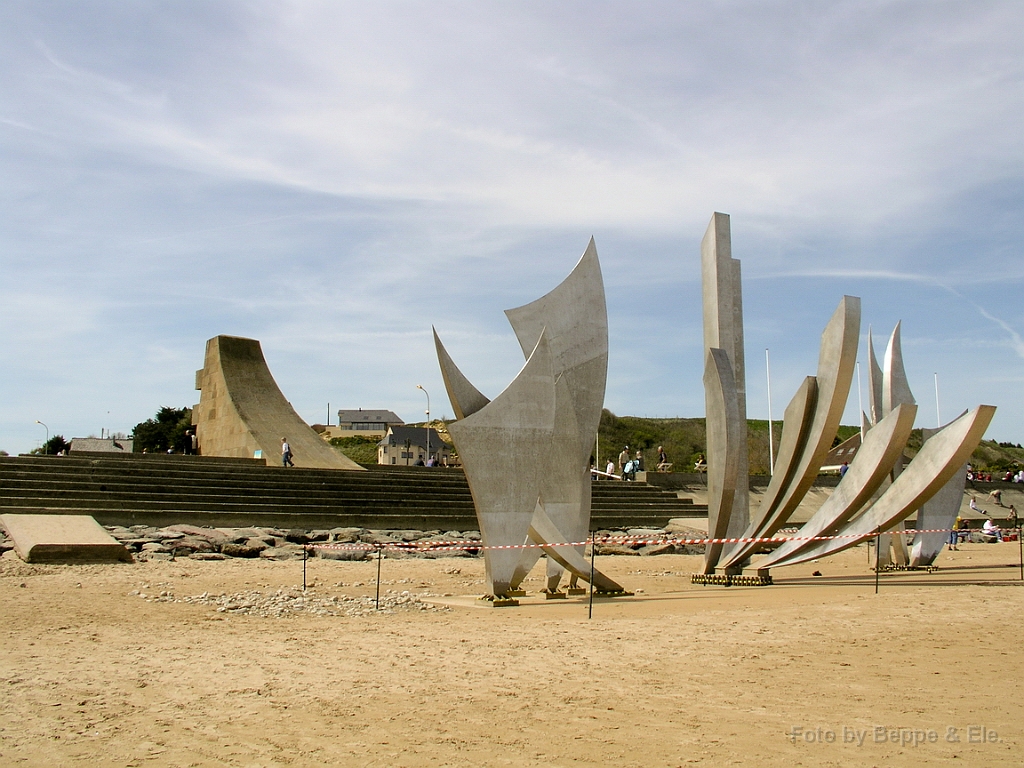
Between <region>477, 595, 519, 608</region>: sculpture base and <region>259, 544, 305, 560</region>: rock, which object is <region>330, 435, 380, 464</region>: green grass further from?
<region>477, 595, 519, 608</region>: sculpture base

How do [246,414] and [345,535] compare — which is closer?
[345,535]

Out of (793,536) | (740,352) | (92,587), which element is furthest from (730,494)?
(92,587)

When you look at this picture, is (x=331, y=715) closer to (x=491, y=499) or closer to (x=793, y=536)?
(x=491, y=499)

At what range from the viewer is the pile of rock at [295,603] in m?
8.84

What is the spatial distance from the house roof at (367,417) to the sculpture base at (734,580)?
70762 millimetres

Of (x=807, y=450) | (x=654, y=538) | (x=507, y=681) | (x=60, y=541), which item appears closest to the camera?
(x=507, y=681)

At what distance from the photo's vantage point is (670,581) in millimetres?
13055

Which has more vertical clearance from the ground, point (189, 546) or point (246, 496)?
point (246, 496)

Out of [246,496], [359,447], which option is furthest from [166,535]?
[359,447]

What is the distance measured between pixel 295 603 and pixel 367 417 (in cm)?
7552

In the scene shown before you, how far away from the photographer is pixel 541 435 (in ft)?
32.8

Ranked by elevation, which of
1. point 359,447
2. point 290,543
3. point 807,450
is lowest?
point 290,543

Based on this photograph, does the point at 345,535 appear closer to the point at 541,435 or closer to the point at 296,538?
the point at 296,538

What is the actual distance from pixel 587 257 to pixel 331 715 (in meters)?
7.79
